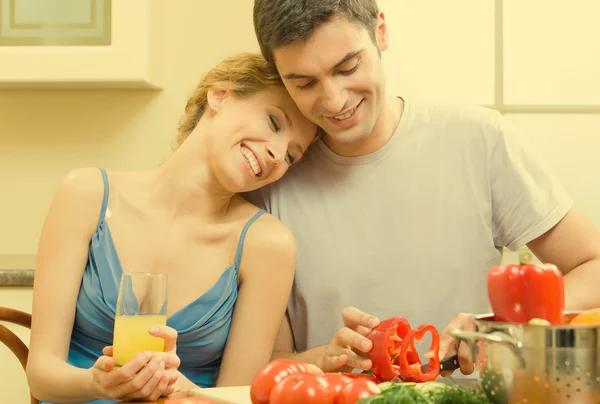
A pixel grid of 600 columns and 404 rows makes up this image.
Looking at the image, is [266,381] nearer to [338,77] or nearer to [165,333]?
[165,333]

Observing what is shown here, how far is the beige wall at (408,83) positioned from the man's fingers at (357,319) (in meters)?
1.71

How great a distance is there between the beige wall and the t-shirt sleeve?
0.99m

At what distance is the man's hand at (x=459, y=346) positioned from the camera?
1412 millimetres

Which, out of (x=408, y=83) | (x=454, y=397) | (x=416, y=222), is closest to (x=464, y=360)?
(x=454, y=397)

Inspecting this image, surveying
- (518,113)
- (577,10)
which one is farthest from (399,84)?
(577,10)

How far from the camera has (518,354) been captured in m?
1.01

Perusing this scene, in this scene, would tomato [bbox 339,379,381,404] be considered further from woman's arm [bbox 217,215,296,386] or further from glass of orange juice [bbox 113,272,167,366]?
woman's arm [bbox 217,215,296,386]

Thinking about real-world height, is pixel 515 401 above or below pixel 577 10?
below

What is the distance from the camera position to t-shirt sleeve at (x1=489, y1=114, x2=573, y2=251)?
205 cm

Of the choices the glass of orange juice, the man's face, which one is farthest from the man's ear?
the glass of orange juice

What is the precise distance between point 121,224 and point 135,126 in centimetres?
120

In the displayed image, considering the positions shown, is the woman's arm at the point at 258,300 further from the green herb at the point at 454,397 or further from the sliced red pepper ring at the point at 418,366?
the green herb at the point at 454,397

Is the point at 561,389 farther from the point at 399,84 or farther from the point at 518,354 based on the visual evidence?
the point at 399,84

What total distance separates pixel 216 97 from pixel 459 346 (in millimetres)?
1019
